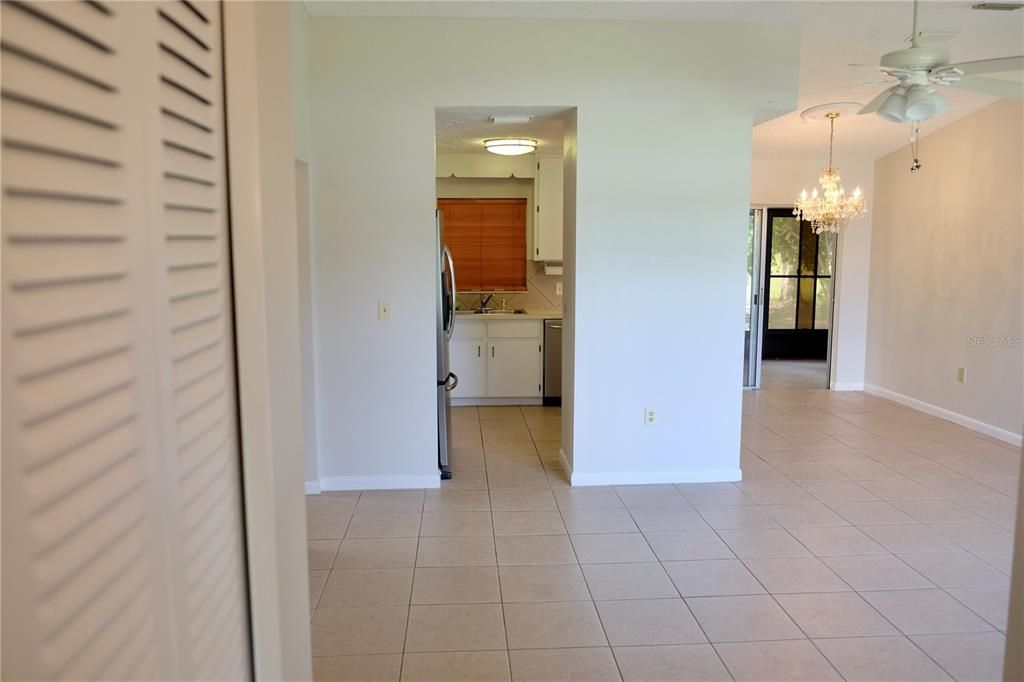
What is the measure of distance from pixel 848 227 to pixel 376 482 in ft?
18.0

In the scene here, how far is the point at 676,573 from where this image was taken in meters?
2.89

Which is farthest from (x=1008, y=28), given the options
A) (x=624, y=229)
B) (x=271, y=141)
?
(x=271, y=141)

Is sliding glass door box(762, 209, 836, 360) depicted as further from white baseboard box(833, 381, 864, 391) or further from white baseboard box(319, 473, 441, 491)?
white baseboard box(319, 473, 441, 491)

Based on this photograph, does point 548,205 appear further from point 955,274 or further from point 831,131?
point 955,274

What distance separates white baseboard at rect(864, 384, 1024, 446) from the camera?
4.96 m

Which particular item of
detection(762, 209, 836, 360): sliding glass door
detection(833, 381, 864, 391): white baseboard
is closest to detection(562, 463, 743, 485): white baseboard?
detection(833, 381, 864, 391): white baseboard

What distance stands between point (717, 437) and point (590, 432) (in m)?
0.82

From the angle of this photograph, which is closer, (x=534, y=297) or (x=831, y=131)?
(x=831, y=131)

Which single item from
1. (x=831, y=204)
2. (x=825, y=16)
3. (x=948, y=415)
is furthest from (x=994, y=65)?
(x=948, y=415)

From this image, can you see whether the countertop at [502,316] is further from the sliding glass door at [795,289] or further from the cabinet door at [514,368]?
the sliding glass door at [795,289]

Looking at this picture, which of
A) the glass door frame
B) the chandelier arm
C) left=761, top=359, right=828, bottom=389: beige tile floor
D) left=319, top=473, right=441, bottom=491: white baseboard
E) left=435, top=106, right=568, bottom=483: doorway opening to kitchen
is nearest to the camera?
left=319, top=473, right=441, bottom=491: white baseboard

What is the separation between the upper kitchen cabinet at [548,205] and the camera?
6.25 m

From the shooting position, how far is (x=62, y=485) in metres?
0.55

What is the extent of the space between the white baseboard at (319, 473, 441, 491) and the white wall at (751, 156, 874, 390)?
4687 mm
